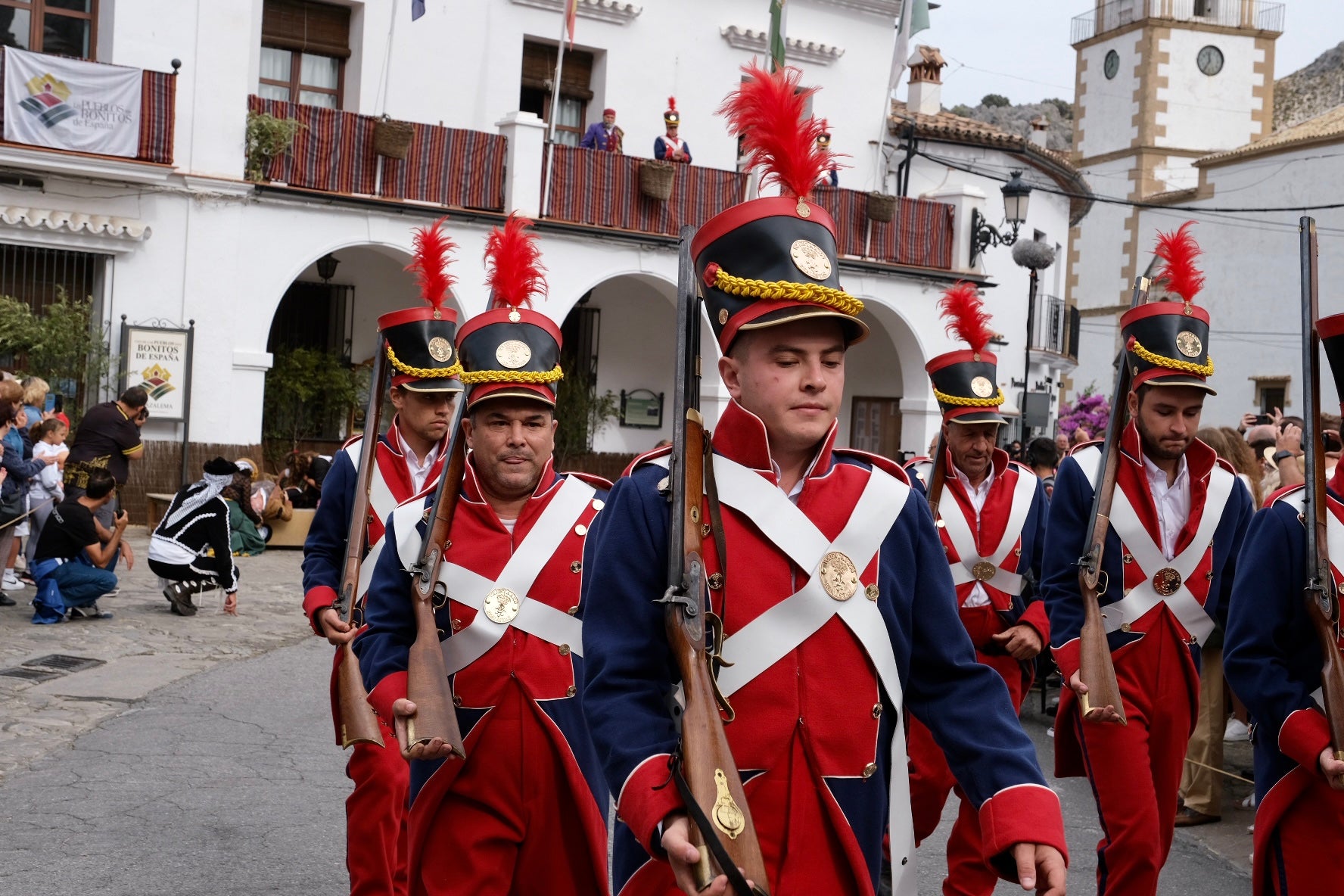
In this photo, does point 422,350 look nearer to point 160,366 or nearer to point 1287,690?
point 1287,690

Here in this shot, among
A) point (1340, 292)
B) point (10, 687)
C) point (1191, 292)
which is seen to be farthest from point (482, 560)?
point (1340, 292)

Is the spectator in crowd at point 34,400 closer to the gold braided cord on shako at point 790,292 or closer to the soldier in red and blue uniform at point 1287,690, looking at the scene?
the soldier in red and blue uniform at point 1287,690

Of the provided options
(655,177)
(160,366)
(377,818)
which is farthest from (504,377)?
(655,177)

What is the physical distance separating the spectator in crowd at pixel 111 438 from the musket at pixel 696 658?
12.1 m

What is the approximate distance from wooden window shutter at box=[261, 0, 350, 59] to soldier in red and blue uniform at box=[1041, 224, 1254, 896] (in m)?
20.1

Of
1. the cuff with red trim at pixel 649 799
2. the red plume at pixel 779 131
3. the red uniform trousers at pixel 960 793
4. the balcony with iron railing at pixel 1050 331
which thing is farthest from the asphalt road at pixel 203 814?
the balcony with iron railing at pixel 1050 331

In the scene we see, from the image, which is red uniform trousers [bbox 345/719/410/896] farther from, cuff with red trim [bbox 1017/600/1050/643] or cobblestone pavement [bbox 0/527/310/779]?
cobblestone pavement [bbox 0/527/310/779]

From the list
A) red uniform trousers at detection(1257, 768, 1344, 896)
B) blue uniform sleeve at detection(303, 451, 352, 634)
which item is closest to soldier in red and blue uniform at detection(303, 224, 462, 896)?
blue uniform sleeve at detection(303, 451, 352, 634)

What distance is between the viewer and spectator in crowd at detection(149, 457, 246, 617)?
13.6 meters

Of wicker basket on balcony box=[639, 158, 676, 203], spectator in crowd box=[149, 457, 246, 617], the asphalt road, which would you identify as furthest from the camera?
wicker basket on balcony box=[639, 158, 676, 203]

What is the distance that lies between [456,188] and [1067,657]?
18.4 meters

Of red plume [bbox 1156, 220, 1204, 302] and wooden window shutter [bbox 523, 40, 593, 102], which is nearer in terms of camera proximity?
red plume [bbox 1156, 220, 1204, 302]

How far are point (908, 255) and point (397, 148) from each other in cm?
967

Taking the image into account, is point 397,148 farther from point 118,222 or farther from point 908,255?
point 908,255
